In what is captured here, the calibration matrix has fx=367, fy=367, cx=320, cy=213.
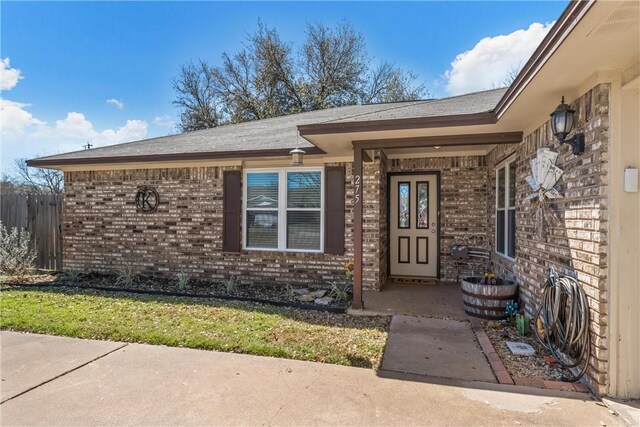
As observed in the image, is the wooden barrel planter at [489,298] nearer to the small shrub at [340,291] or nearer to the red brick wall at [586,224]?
the red brick wall at [586,224]

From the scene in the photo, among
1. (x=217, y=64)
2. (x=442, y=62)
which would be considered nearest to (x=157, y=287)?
(x=442, y=62)

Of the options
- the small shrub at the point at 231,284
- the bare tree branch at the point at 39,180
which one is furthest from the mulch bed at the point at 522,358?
the bare tree branch at the point at 39,180

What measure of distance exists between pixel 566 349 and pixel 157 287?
6419 millimetres

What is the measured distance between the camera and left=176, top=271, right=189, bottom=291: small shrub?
6.82 meters

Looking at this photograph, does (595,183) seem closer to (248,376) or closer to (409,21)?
(248,376)

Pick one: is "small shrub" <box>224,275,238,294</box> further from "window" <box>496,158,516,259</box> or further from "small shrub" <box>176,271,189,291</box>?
"window" <box>496,158,516,259</box>

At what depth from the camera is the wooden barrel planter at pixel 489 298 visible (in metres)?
4.72

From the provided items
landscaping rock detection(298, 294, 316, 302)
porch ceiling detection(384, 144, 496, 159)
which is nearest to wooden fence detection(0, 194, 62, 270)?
landscaping rock detection(298, 294, 316, 302)

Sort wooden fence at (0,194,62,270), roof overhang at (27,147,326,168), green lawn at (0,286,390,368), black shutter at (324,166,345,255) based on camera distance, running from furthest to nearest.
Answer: wooden fence at (0,194,62,270) → black shutter at (324,166,345,255) → roof overhang at (27,147,326,168) → green lawn at (0,286,390,368)

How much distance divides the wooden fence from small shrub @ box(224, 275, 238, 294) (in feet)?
16.1

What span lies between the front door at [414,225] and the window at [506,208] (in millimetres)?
1176

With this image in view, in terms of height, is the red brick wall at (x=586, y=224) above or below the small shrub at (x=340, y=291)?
above

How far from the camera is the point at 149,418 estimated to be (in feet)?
8.38

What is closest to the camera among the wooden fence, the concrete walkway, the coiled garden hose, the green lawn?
the concrete walkway
